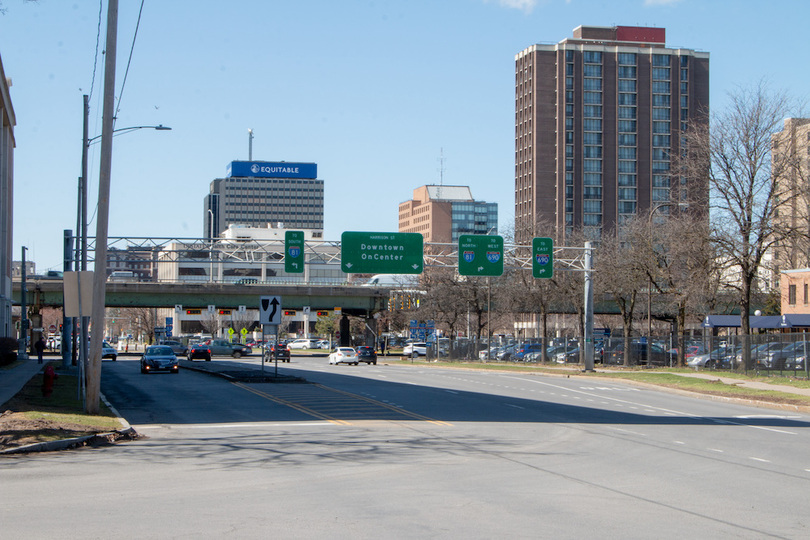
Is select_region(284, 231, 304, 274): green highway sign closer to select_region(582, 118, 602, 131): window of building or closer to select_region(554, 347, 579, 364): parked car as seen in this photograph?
select_region(554, 347, 579, 364): parked car

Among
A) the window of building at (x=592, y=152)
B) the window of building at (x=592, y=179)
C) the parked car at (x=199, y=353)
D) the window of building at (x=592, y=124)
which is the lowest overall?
the parked car at (x=199, y=353)

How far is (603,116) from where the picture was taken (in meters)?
151

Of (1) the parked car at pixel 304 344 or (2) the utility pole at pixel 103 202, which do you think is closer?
(2) the utility pole at pixel 103 202

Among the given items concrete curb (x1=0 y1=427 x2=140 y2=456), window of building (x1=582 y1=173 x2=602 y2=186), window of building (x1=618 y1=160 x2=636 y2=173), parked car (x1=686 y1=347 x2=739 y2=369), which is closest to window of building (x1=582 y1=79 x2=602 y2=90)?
window of building (x1=618 y1=160 x2=636 y2=173)

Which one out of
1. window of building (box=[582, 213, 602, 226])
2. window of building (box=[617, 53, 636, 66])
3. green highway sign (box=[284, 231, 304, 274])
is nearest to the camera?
green highway sign (box=[284, 231, 304, 274])

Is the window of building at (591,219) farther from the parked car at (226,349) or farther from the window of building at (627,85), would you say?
the parked car at (226,349)

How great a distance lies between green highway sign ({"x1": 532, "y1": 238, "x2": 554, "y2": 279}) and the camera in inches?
1687

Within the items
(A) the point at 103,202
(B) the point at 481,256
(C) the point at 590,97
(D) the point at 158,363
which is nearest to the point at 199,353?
(D) the point at 158,363

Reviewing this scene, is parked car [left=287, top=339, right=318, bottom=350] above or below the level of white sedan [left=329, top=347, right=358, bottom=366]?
below

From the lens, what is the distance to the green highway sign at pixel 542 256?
42838 mm

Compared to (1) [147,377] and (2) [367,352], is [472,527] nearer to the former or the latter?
(1) [147,377]

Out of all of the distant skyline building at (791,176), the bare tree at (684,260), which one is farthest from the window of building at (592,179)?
the distant skyline building at (791,176)

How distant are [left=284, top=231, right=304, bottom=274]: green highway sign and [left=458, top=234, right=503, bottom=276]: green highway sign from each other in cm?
793

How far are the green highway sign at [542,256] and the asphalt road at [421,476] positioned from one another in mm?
20492
